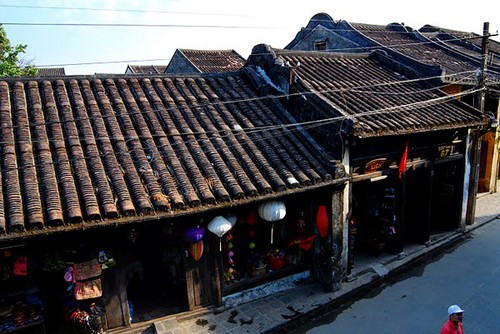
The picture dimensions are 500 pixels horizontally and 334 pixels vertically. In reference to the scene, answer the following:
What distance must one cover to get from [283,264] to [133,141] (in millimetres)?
5426

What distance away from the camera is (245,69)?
1273cm

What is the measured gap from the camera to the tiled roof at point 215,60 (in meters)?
24.5

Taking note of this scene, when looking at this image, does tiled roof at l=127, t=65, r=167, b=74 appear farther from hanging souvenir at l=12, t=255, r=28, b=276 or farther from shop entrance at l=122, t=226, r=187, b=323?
hanging souvenir at l=12, t=255, r=28, b=276

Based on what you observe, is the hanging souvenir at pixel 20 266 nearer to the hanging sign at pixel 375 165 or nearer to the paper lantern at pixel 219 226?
the paper lantern at pixel 219 226

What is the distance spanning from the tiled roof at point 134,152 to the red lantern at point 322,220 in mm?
976

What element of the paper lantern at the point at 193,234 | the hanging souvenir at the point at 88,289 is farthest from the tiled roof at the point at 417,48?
the hanging souvenir at the point at 88,289

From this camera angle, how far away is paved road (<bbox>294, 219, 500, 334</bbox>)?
362 inches

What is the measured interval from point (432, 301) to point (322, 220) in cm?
396

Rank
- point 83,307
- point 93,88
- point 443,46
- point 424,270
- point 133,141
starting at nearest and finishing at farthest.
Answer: point 83,307 → point 133,141 → point 93,88 → point 424,270 → point 443,46

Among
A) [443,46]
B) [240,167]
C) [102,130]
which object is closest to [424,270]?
[240,167]

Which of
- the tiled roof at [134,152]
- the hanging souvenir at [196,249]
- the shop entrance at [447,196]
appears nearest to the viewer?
the tiled roof at [134,152]

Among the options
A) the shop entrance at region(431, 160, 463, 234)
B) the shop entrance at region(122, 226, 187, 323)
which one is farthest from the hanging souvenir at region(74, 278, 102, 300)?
the shop entrance at region(431, 160, 463, 234)

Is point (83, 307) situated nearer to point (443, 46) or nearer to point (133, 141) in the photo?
point (133, 141)

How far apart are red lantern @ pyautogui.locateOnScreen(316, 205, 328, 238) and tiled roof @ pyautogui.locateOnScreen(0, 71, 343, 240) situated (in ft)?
3.20
